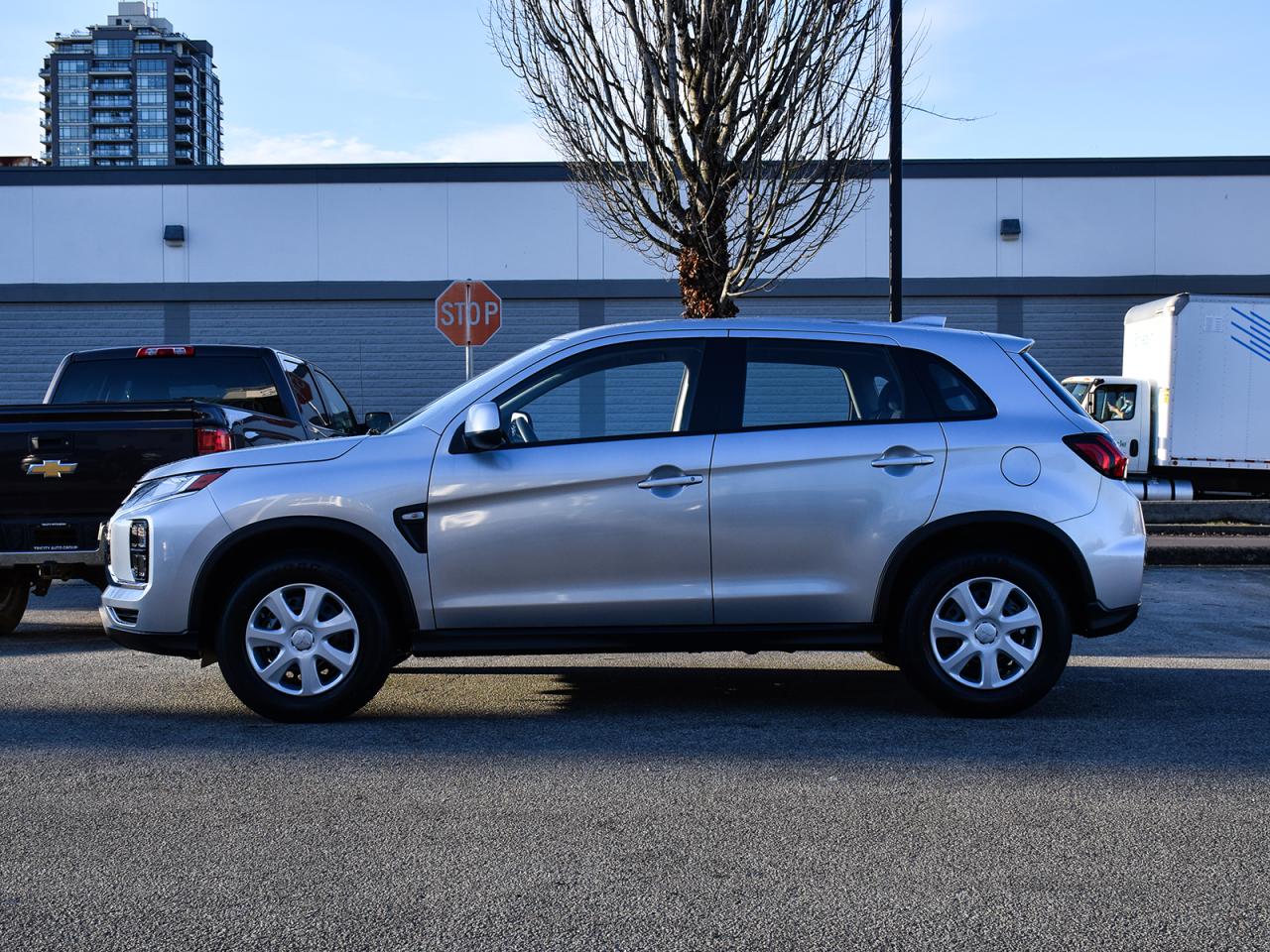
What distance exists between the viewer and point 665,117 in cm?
1606

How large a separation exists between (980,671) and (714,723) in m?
1.19

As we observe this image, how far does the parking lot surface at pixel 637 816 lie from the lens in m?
3.57

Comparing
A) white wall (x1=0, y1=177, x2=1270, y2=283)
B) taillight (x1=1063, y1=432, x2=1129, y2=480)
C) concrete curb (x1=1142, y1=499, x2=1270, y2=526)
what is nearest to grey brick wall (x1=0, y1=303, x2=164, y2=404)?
white wall (x1=0, y1=177, x2=1270, y2=283)

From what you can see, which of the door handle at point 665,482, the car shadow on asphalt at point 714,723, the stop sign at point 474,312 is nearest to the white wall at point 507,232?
the stop sign at point 474,312

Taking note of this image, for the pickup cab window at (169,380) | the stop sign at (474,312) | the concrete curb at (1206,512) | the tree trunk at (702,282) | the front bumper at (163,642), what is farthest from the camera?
the concrete curb at (1206,512)

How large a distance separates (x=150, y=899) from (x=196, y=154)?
208323 mm

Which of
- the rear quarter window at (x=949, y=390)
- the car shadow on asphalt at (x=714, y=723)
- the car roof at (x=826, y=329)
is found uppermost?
the car roof at (x=826, y=329)

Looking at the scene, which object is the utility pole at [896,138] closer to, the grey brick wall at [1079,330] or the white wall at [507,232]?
the white wall at [507,232]

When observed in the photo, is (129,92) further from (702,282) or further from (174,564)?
(174,564)

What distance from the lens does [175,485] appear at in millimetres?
6117

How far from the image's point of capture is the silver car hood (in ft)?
19.8

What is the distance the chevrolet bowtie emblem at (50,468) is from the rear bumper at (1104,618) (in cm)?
564

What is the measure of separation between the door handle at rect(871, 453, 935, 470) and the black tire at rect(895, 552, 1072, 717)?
1.52 ft

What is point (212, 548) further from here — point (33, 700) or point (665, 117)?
point (665, 117)
